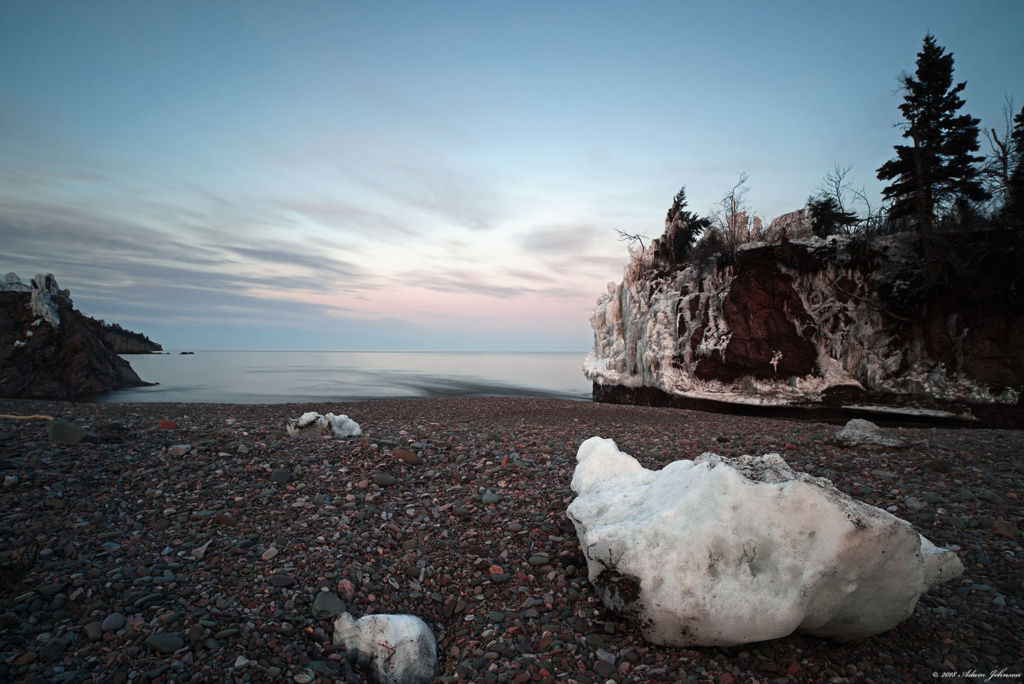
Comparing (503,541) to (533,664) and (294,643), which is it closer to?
(533,664)

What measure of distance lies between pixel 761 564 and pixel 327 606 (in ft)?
10.5

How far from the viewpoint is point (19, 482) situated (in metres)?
4.84

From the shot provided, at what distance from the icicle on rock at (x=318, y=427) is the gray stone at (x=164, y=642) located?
14.9 ft

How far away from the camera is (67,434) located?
6234 millimetres

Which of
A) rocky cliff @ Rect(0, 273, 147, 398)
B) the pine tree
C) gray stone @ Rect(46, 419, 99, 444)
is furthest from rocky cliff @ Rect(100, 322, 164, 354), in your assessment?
the pine tree

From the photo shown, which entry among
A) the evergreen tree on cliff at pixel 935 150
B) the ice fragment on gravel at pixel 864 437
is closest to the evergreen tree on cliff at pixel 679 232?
the evergreen tree on cliff at pixel 935 150

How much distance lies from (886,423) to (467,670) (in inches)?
Answer: 724

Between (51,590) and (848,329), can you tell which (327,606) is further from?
(848,329)

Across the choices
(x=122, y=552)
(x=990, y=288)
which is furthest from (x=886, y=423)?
(x=122, y=552)

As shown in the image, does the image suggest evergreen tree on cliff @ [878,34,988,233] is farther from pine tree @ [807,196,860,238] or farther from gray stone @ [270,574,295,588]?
gray stone @ [270,574,295,588]

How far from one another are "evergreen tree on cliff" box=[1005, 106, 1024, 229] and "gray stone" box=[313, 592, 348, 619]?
21.5 m

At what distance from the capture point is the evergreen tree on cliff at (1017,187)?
14.4m

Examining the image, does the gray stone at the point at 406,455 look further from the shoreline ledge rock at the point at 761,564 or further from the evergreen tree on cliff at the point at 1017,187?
the evergreen tree on cliff at the point at 1017,187

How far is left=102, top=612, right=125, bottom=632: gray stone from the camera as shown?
2.97 metres
